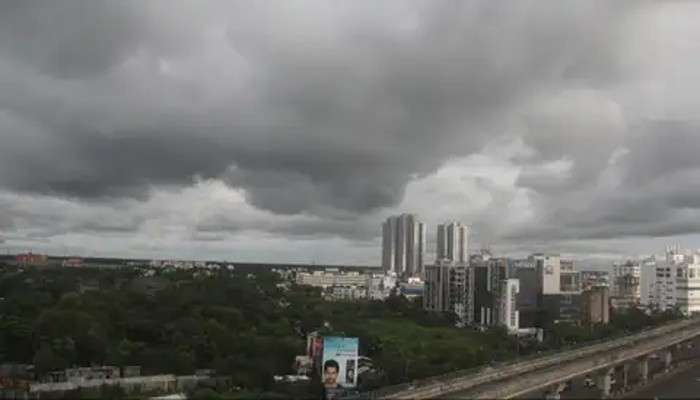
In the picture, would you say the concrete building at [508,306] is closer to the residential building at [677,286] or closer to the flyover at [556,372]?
the flyover at [556,372]

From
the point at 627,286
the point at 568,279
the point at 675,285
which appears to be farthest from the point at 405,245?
the point at 568,279

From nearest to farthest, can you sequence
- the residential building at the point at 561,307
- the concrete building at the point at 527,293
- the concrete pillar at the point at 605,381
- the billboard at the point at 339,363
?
the billboard at the point at 339,363 → the concrete pillar at the point at 605,381 → the concrete building at the point at 527,293 → the residential building at the point at 561,307

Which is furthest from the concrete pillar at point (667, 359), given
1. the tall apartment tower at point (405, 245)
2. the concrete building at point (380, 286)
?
the tall apartment tower at point (405, 245)

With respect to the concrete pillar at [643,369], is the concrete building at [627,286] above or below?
above

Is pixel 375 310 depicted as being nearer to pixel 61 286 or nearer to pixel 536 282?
pixel 536 282

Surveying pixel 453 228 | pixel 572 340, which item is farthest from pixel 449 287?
pixel 453 228

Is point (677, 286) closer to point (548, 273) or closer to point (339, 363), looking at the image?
point (548, 273)

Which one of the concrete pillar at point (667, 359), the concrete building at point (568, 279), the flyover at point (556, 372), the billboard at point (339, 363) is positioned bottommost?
the concrete pillar at point (667, 359)

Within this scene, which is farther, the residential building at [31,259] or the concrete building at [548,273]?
the residential building at [31,259]

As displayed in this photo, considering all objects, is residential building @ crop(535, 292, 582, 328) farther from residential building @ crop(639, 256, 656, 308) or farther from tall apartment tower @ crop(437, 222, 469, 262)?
tall apartment tower @ crop(437, 222, 469, 262)
